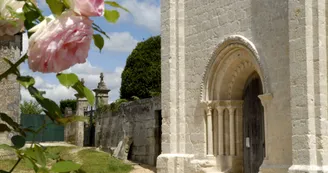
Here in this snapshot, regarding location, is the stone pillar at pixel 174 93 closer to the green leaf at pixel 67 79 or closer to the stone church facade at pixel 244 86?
the stone church facade at pixel 244 86

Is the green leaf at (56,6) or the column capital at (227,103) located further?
the column capital at (227,103)

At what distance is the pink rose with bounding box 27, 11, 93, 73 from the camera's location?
118 centimetres

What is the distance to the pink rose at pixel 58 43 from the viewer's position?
1.18 m

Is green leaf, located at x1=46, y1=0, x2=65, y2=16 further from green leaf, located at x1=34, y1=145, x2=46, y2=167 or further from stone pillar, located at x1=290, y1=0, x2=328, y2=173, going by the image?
stone pillar, located at x1=290, y1=0, x2=328, y2=173

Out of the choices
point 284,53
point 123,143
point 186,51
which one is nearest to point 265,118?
point 284,53

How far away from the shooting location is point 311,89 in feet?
30.4

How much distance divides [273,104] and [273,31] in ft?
4.73

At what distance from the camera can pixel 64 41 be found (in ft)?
3.92

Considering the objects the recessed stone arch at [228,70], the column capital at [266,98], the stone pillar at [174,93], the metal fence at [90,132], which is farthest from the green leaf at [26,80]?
the metal fence at [90,132]

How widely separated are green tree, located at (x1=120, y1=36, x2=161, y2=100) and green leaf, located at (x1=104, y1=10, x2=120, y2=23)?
22.4 metres

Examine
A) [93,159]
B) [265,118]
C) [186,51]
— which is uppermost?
[186,51]

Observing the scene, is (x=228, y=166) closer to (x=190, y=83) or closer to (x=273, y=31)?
(x=190, y=83)

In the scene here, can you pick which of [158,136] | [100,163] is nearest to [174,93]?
[158,136]

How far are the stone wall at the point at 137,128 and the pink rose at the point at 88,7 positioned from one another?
16.3m
